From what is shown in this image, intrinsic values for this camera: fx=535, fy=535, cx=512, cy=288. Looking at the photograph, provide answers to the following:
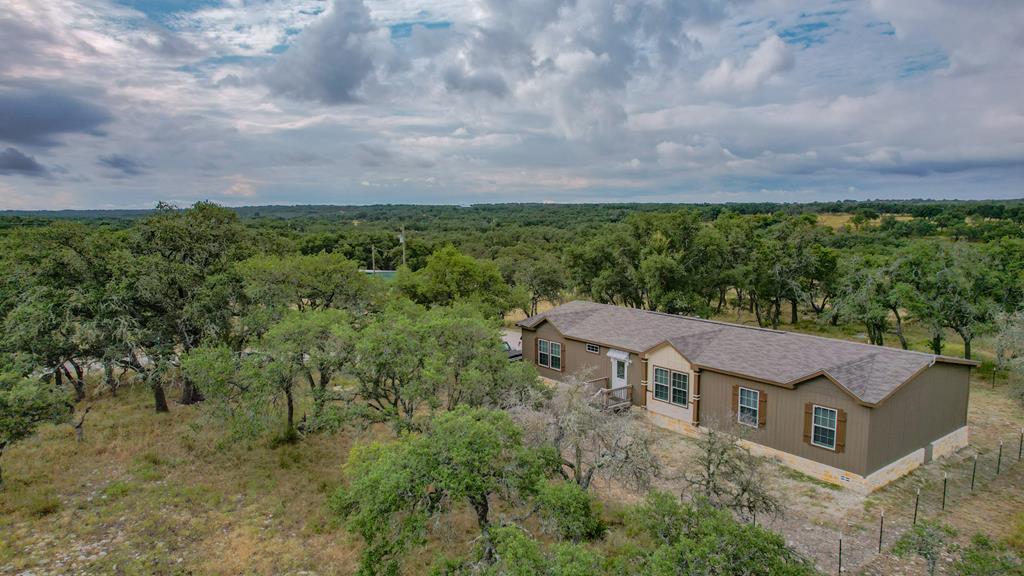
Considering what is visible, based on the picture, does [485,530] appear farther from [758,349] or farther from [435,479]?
[758,349]

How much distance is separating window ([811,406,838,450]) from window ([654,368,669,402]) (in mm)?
4876

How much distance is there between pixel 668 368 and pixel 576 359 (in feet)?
15.1

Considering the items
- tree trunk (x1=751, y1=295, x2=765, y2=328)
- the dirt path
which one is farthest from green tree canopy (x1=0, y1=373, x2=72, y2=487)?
tree trunk (x1=751, y1=295, x2=765, y2=328)

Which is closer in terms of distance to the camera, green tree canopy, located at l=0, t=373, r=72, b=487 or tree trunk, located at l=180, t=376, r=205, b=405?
green tree canopy, located at l=0, t=373, r=72, b=487

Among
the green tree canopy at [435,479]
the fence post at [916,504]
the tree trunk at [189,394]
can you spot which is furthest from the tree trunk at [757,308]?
the tree trunk at [189,394]

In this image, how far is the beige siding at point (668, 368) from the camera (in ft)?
58.3

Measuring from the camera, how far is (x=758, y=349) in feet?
56.1

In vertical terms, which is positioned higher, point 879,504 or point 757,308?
point 757,308

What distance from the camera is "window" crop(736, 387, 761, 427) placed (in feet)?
52.5

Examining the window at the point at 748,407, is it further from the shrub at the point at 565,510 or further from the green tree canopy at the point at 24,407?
the green tree canopy at the point at 24,407

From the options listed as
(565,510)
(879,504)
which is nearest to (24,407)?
(565,510)

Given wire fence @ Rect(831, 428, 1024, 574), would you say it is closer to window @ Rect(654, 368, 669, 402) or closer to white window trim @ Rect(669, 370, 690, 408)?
white window trim @ Rect(669, 370, 690, 408)

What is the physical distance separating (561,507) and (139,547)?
999 centimetres

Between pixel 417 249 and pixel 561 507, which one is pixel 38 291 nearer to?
pixel 561 507
